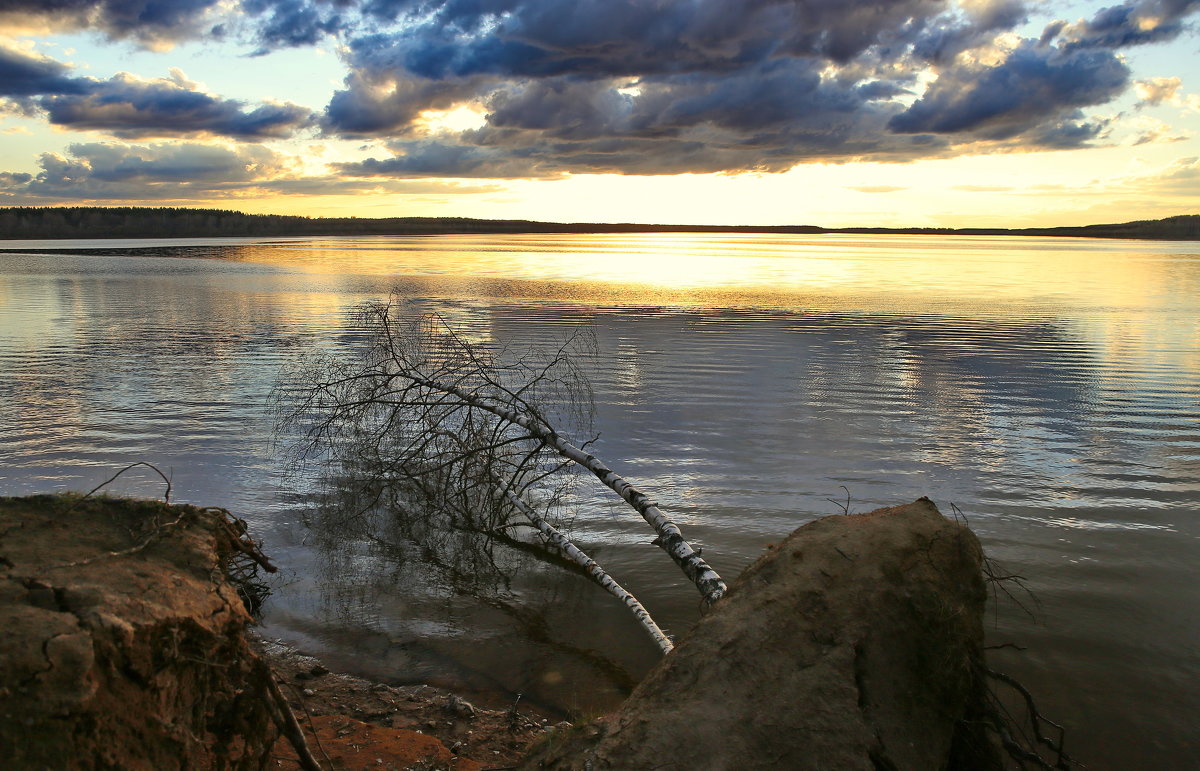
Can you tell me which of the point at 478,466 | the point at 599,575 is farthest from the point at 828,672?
the point at 478,466

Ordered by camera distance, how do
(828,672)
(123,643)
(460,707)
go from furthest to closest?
(460,707) → (828,672) → (123,643)

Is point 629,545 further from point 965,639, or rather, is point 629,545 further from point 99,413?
point 99,413

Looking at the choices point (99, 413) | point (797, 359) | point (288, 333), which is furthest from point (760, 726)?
point (288, 333)

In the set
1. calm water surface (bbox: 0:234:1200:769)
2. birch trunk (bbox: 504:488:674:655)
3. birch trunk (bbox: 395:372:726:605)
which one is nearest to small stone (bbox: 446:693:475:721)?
calm water surface (bbox: 0:234:1200:769)

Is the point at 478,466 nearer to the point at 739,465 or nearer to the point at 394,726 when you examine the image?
the point at 739,465

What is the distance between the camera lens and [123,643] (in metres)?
3.03

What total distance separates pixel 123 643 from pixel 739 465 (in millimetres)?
8139

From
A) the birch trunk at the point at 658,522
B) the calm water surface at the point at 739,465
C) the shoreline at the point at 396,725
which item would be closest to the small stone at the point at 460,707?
the shoreline at the point at 396,725

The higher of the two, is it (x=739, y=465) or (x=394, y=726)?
(x=739, y=465)

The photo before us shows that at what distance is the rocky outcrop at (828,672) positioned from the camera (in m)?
3.29

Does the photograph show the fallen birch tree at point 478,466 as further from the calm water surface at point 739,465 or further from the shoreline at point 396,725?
the shoreline at point 396,725

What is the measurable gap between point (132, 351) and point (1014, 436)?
18802 millimetres

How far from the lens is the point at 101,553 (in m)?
3.50

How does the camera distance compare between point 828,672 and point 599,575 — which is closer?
point 828,672
